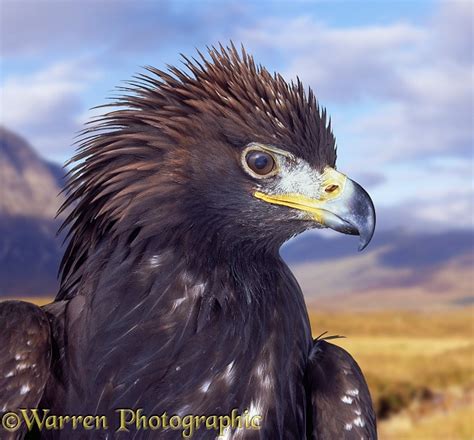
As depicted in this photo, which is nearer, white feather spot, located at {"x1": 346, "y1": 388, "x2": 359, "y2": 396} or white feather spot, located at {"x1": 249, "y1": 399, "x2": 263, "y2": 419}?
white feather spot, located at {"x1": 249, "y1": 399, "x2": 263, "y2": 419}

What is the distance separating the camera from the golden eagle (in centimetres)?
524

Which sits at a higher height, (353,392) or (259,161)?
(259,161)

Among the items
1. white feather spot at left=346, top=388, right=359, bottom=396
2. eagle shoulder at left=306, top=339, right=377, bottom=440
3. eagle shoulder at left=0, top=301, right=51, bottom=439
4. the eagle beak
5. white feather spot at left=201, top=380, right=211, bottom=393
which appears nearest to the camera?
eagle shoulder at left=0, top=301, right=51, bottom=439

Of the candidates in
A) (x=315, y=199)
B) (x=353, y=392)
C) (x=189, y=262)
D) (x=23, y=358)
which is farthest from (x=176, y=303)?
(x=353, y=392)

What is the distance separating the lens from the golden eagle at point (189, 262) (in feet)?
17.2

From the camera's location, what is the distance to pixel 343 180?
18.6ft

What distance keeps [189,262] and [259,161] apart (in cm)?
80

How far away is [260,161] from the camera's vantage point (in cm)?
548

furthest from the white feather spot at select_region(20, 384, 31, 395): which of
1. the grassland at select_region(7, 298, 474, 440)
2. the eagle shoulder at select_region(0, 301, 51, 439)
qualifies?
the grassland at select_region(7, 298, 474, 440)

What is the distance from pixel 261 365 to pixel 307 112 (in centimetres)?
170

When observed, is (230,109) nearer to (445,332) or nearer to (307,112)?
(307,112)

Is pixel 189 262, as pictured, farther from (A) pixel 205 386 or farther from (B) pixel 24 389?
(B) pixel 24 389

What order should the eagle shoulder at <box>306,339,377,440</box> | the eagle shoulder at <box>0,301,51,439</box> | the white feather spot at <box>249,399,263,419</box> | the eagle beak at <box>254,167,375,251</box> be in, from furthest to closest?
1. the eagle shoulder at <box>306,339,377,440</box>
2. the eagle beak at <box>254,167,375,251</box>
3. the white feather spot at <box>249,399,263,419</box>
4. the eagle shoulder at <box>0,301,51,439</box>

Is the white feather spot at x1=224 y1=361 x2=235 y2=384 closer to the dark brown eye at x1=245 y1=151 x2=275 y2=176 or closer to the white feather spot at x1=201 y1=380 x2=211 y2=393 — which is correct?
the white feather spot at x1=201 y1=380 x2=211 y2=393
